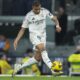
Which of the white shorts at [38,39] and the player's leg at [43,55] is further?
the white shorts at [38,39]

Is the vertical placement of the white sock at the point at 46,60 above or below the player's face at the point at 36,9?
below

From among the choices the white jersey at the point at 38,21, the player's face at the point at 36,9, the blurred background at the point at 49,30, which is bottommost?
the blurred background at the point at 49,30

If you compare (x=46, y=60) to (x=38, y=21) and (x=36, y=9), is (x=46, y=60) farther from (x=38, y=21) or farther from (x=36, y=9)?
(x=36, y=9)

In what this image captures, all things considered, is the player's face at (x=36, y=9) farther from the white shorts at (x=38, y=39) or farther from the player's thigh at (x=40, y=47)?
the player's thigh at (x=40, y=47)

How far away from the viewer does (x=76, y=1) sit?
18328 mm

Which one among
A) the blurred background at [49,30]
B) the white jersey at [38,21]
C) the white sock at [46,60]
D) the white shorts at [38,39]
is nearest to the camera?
the white sock at [46,60]

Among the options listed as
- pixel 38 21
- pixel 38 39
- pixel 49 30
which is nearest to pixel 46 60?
pixel 38 39

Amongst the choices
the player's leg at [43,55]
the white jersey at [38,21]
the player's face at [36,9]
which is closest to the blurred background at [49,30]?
the white jersey at [38,21]

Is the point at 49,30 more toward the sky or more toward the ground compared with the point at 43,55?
more toward the ground

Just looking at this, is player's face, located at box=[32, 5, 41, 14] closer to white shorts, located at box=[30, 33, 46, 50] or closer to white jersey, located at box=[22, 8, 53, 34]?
white jersey, located at box=[22, 8, 53, 34]

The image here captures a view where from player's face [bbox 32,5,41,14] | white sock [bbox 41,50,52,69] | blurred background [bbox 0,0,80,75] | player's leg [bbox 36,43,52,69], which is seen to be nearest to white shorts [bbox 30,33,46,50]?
player's leg [bbox 36,43,52,69]

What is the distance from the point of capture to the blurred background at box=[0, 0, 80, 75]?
59.5 ft

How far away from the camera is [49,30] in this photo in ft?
60.3

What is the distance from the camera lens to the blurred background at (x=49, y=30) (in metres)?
18.1
